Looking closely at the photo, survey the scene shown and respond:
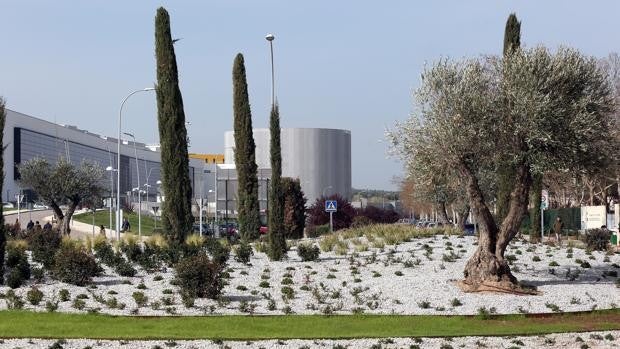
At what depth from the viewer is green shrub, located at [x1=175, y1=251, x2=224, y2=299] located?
18.4m

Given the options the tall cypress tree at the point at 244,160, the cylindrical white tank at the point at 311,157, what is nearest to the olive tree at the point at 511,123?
the tall cypress tree at the point at 244,160

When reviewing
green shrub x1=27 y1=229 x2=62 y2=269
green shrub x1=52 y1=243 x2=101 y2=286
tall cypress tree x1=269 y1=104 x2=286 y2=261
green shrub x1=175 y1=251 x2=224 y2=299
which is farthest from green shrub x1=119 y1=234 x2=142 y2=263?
green shrub x1=175 y1=251 x2=224 y2=299

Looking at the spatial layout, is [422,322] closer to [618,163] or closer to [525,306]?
[525,306]

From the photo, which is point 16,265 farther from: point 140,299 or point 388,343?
point 388,343

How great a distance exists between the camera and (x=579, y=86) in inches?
814

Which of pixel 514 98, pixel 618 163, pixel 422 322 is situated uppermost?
pixel 514 98

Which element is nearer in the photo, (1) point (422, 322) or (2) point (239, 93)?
(1) point (422, 322)

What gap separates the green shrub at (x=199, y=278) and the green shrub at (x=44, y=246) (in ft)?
14.6

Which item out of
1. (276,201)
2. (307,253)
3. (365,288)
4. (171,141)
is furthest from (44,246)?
(365,288)

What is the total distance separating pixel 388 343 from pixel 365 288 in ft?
21.4

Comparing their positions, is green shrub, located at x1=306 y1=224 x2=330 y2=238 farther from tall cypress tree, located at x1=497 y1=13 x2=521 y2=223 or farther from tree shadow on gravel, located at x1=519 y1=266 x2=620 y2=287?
tree shadow on gravel, located at x1=519 y1=266 x2=620 y2=287

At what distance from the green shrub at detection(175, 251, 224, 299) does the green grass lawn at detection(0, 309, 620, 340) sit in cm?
215

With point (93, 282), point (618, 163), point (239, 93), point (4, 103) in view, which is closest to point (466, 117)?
point (618, 163)

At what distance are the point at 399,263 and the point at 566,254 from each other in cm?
661
